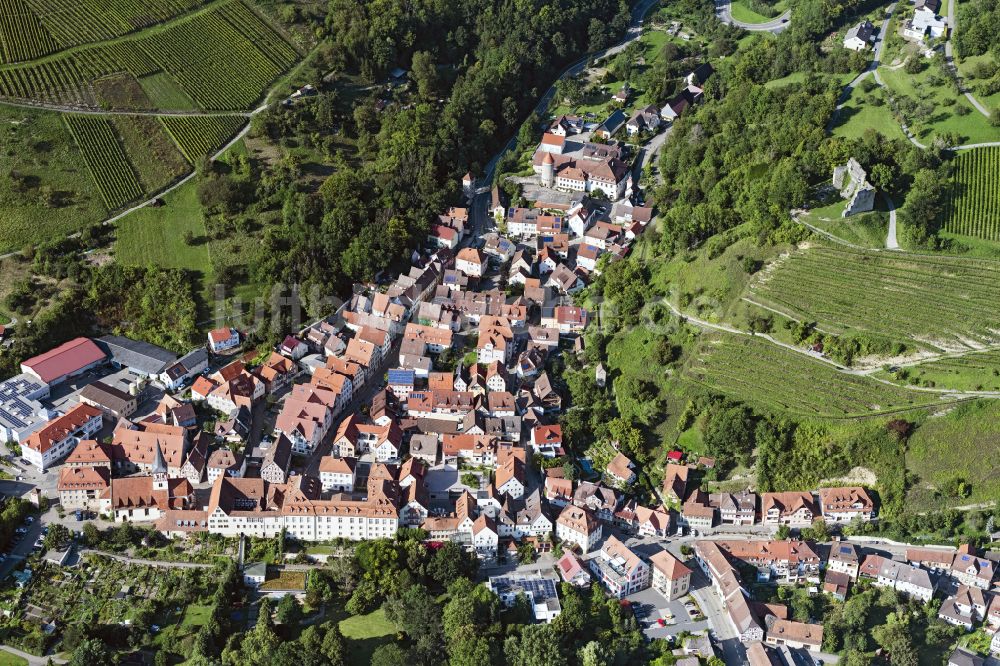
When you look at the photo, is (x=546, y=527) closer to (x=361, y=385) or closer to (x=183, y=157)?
(x=361, y=385)

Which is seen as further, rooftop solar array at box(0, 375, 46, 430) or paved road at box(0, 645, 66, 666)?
rooftop solar array at box(0, 375, 46, 430)

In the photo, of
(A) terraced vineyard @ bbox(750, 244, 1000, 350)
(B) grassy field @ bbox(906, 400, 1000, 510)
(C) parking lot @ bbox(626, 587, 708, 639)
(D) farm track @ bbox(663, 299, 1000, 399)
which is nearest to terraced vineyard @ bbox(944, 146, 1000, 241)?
(A) terraced vineyard @ bbox(750, 244, 1000, 350)

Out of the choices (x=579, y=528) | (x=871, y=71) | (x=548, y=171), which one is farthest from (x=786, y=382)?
(x=871, y=71)

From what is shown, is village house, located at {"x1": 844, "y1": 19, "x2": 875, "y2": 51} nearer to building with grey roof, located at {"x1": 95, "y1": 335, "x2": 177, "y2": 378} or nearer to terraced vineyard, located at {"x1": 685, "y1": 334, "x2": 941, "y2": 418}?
terraced vineyard, located at {"x1": 685, "y1": 334, "x2": 941, "y2": 418}

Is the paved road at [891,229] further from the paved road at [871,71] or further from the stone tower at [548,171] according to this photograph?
the stone tower at [548,171]

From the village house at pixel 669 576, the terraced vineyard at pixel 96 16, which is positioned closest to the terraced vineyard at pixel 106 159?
the terraced vineyard at pixel 96 16

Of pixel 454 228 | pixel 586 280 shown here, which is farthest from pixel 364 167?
pixel 586 280

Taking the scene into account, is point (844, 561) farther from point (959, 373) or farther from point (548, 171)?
point (548, 171)
